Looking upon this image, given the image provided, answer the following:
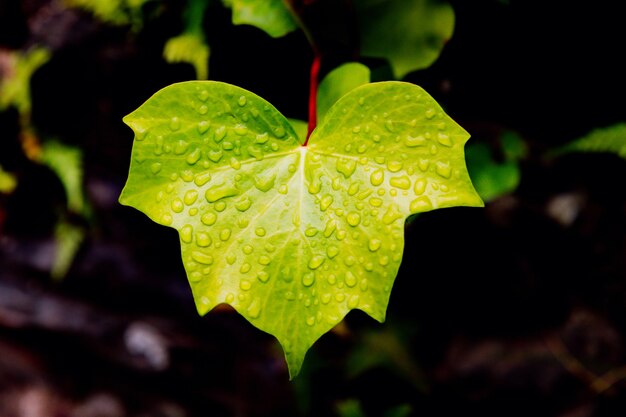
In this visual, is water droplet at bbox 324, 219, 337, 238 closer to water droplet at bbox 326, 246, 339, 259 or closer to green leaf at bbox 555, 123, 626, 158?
water droplet at bbox 326, 246, 339, 259

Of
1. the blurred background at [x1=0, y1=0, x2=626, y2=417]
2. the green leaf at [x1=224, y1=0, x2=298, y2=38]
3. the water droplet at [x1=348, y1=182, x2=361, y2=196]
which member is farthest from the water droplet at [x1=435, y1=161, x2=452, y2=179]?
the blurred background at [x1=0, y1=0, x2=626, y2=417]

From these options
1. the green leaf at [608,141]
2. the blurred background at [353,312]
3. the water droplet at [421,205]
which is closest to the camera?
the water droplet at [421,205]

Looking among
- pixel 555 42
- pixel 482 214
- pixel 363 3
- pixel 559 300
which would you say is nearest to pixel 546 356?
pixel 559 300

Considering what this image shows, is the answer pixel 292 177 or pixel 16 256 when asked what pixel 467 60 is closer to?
pixel 292 177

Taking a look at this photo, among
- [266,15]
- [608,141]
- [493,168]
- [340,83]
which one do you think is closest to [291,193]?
[340,83]

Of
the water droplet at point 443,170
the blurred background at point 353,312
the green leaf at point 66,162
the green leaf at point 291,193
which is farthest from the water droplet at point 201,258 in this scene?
the green leaf at point 66,162

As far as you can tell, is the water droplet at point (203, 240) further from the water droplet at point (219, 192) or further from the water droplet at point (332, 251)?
the water droplet at point (332, 251)
